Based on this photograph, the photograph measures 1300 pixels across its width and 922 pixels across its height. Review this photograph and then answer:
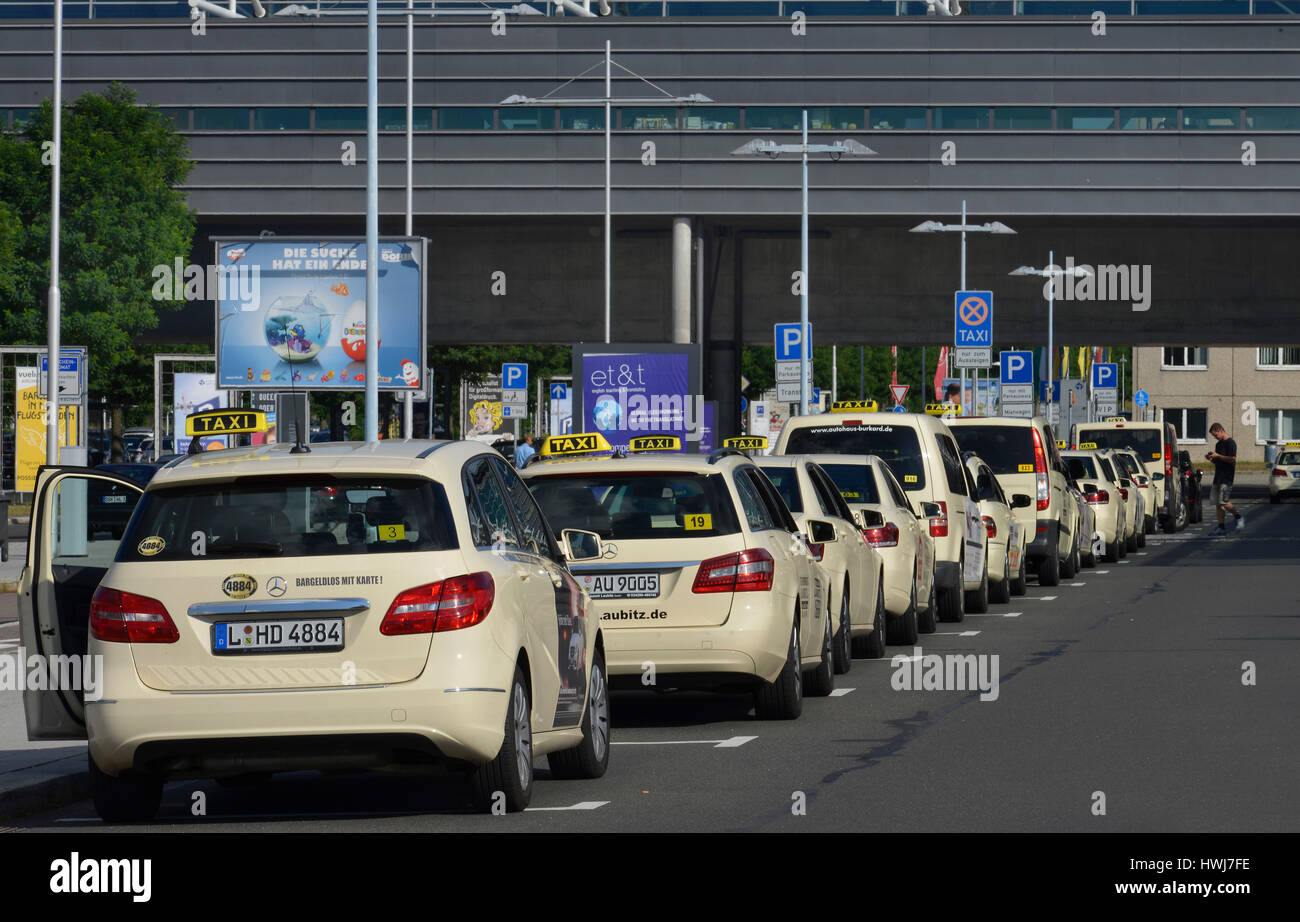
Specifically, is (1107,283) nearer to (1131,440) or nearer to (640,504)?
(1131,440)

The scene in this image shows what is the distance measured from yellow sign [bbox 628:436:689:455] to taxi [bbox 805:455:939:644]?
1.80 meters

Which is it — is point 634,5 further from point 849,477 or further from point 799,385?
point 849,477

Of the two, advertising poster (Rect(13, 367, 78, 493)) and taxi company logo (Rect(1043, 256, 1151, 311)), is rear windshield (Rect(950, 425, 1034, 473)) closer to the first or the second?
advertising poster (Rect(13, 367, 78, 493))

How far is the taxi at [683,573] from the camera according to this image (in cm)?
1220

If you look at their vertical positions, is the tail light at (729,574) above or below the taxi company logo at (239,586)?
below

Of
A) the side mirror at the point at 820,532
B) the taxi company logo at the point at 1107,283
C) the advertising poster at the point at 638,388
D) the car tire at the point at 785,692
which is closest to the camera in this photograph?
the car tire at the point at 785,692

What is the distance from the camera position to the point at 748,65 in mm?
56594

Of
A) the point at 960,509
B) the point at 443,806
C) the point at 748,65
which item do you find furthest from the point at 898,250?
the point at 443,806

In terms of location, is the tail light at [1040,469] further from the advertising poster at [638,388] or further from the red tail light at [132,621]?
the red tail light at [132,621]

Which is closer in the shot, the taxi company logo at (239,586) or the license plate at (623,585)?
the taxi company logo at (239,586)

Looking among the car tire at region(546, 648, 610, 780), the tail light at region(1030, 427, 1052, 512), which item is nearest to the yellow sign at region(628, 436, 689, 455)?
the car tire at region(546, 648, 610, 780)

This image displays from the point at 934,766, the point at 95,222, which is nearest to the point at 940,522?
the point at 934,766

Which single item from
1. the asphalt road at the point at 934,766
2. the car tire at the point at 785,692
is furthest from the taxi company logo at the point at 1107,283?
the car tire at the point at 785,692
